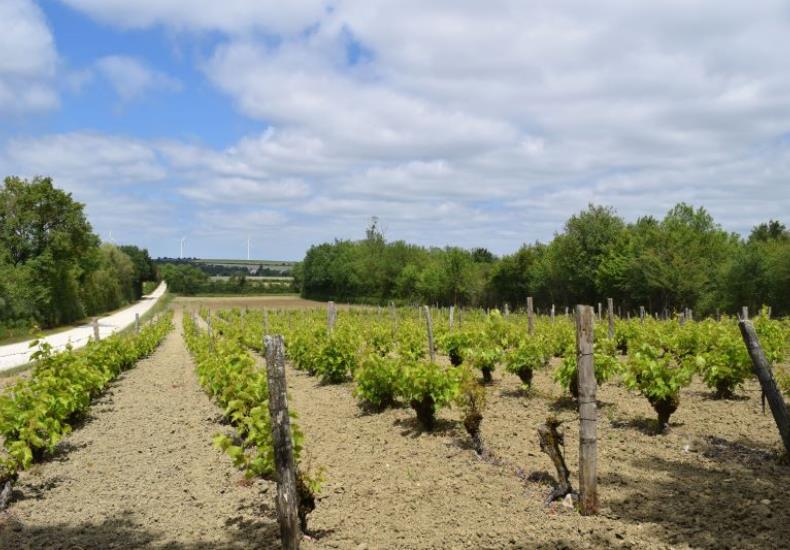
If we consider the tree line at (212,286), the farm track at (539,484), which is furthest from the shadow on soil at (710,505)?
the tree line at (212,286)

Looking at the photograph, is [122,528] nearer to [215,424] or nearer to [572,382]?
[215,424]

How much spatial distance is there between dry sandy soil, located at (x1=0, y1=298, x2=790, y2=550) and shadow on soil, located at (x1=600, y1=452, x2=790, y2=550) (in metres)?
0.02

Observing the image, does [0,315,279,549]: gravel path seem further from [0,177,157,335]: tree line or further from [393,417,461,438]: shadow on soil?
[0,177,157,335]: tree line

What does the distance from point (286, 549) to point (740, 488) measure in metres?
4.23

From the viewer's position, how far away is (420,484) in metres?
6.60

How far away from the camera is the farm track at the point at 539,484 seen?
5078 mm

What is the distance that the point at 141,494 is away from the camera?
6.92 m

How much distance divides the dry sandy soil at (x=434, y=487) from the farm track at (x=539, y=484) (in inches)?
0.8

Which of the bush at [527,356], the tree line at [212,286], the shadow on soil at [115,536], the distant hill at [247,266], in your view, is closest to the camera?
→ the shadow on soil at [115,536]

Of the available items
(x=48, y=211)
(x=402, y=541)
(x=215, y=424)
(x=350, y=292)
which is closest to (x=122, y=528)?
(x=402, y=541)

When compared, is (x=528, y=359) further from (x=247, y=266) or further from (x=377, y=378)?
(x=247, y=266)

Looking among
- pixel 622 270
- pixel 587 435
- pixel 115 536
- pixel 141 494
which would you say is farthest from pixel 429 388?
pixel 622 270

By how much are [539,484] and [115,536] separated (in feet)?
12.8

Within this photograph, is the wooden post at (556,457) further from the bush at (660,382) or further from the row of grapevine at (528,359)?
the bush at (660,382)
